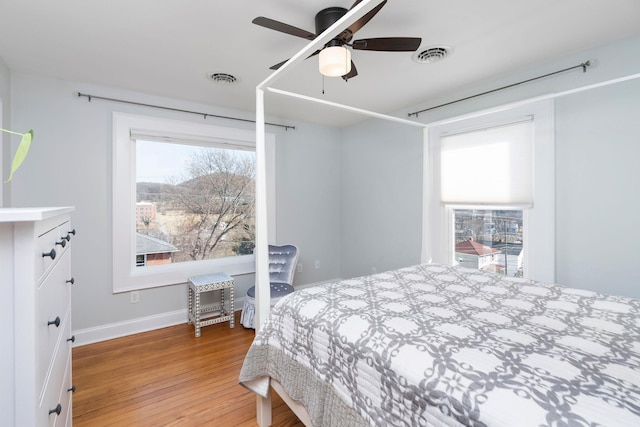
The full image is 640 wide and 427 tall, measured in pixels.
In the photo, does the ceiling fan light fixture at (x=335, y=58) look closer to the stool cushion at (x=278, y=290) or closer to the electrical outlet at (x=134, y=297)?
the stool cushion at (x=278, y=290)

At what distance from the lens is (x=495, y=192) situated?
2.66 metres

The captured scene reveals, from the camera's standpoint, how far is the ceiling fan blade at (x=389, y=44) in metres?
1.65

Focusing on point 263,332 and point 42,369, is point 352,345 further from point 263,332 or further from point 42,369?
point 42,369

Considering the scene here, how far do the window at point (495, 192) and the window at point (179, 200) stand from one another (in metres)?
2.01

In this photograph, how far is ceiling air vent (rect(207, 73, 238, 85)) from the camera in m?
2.56

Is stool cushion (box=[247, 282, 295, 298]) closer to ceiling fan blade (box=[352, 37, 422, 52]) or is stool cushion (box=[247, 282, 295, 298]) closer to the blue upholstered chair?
the blue upholstered chair

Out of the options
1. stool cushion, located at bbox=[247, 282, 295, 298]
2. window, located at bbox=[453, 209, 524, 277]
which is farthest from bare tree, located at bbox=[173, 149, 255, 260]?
window, located at bbox=[453, 209, 524, 277]

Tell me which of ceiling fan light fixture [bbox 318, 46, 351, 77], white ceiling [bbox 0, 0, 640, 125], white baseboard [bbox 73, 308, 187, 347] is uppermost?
white ceiling [bbox 0, 0, 640, 125]

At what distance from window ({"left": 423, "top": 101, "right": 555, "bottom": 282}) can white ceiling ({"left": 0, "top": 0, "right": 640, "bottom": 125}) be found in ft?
1.49

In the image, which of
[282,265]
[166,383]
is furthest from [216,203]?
[166,383]

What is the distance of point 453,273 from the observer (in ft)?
6.86

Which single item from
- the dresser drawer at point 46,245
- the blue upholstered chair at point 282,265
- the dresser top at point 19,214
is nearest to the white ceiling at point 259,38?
the dresser drawer at point 46,245

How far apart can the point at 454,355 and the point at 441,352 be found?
0.04 m

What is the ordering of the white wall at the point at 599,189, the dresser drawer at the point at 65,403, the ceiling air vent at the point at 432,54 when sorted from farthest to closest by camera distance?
the ceiling air vent at the point at 432,54 < the white wall at the point at 599,189 < the dresser drawer at the point at 65,403
